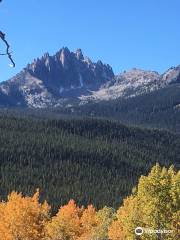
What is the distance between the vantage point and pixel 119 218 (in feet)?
236

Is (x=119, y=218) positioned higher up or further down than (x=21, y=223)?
higher up

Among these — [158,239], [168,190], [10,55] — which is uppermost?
[10,55]

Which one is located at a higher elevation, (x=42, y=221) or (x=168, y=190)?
(x=168, y=190)

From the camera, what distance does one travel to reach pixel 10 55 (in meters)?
21.6

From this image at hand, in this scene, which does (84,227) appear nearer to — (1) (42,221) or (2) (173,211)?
(1) (42,221)

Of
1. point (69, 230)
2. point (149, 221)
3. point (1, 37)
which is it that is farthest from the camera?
point (69, 230)

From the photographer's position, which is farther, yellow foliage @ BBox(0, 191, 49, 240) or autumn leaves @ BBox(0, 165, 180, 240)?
yellow foliage @ BBox(0, 191, 49, 240)

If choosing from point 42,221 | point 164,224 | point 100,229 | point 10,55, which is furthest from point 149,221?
point 42,221

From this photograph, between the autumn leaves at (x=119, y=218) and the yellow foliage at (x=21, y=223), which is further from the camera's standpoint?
the yellow foliage at (x=21, y=223)

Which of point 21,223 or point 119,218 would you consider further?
point 21,223

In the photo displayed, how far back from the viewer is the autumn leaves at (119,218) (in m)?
54.8

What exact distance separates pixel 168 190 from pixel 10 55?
3675 centimetres

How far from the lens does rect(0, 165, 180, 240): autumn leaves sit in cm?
5475

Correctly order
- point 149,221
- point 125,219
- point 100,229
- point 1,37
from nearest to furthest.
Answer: point 1,37 < point 149,221 < point 125,219 < point 100,229
